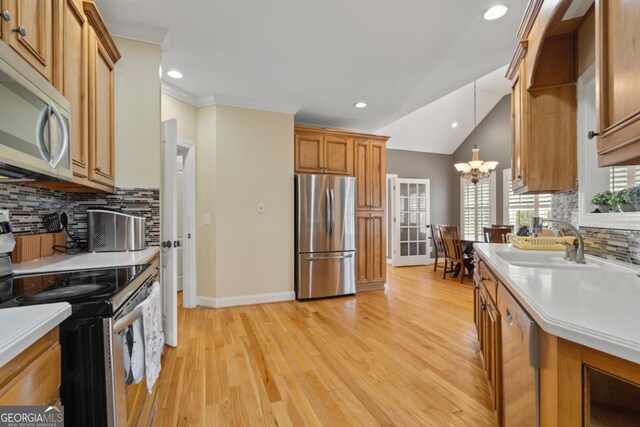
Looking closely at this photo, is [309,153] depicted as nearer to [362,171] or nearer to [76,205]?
[362,171]

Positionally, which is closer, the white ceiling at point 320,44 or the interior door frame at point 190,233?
the white ceiling at point 320,44

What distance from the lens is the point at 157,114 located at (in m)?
2.25

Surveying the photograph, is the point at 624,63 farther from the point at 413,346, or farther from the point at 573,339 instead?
the point at 413,346

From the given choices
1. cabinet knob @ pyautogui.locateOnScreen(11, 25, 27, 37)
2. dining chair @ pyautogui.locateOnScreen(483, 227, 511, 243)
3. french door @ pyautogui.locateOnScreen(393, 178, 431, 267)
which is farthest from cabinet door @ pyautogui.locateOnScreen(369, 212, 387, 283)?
cabinet knob @ pyautogui.locateOnScreen(11, 25, 27, 37)

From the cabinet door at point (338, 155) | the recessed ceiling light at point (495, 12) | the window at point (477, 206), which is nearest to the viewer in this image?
the recessed ceiling light at point (495, 12)

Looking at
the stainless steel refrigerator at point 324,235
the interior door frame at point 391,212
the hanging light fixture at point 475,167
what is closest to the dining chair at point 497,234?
the hanging light fixture at point 475,167

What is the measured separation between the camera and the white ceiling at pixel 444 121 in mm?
5812

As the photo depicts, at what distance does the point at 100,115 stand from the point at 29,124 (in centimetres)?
83

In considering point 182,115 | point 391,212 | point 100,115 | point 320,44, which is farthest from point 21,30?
point 391,212

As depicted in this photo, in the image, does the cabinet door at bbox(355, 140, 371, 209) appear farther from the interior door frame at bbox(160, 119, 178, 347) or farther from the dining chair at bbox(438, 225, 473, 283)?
the interior door frame at bbox(160, 119, 178, 347)

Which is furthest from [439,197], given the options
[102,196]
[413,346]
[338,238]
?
[102,196]

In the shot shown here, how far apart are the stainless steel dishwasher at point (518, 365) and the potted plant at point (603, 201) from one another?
2.82 feet

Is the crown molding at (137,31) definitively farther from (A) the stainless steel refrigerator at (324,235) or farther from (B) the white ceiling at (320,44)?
(A) the stainless steel refrigerator at (324,235)

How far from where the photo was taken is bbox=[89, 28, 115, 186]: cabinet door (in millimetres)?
1764
